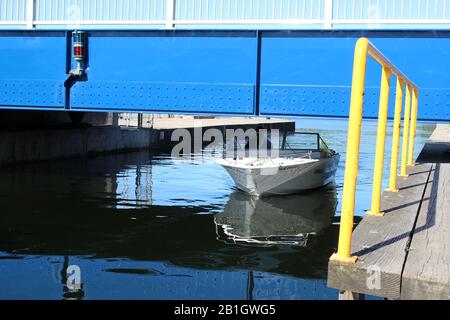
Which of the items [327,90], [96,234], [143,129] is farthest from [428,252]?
[143,129]

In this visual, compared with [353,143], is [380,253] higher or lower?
lower

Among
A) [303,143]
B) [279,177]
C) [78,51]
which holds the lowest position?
[279,177]

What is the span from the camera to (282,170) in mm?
16109

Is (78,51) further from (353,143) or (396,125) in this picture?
(353,143)

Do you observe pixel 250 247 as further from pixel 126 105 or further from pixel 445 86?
pixel 445 86

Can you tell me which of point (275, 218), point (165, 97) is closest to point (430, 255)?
point (165, 97)

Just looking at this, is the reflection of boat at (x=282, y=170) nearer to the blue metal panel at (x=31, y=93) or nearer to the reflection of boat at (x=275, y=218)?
the reflection of boat at (x=275, y=218)

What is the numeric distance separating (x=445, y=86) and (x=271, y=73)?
10.2 feet

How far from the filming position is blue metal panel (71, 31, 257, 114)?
405 inches

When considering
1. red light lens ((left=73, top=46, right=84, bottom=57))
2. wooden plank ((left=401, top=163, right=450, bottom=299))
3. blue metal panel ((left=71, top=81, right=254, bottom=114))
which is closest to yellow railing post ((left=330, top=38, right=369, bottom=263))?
wooden plank ((left=401, top=163, right=450, bottom=299))

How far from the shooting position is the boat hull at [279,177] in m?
16.2

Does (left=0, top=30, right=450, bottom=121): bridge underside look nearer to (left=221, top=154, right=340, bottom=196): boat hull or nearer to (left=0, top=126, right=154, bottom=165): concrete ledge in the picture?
(left=221, top=154, right=340, bottom=196): boat hull

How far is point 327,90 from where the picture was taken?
975cm

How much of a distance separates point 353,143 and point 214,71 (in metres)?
7.02
